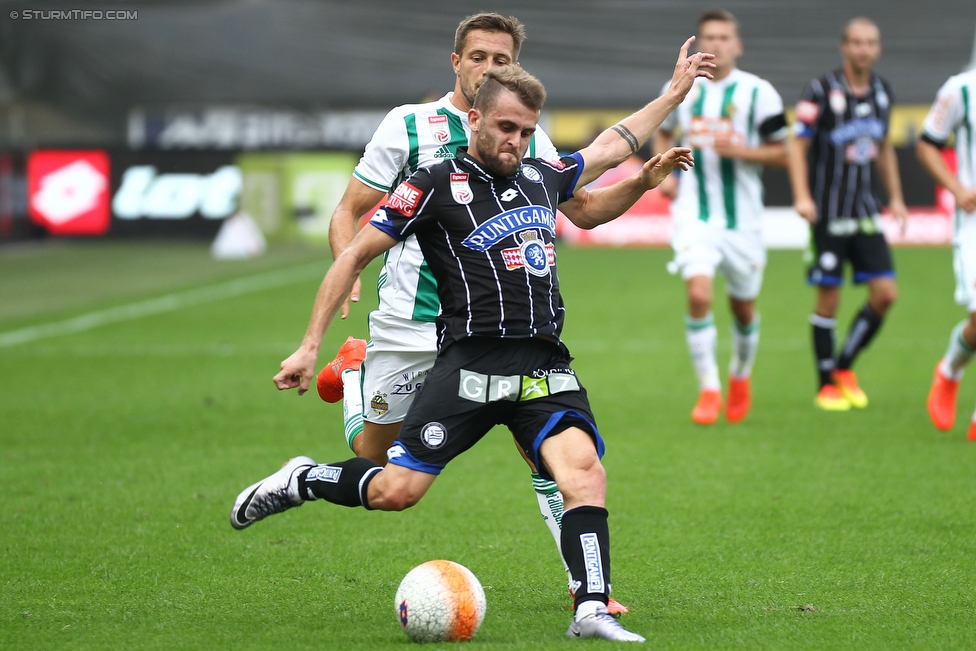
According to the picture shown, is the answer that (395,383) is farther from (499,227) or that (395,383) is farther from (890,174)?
(890,174)

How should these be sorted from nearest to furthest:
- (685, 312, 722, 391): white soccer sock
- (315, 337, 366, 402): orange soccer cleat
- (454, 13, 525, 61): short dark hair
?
(454, 13, 525, 61): short dark hair → (315, 337, 366, 402): orange soccer cleat → (685, 312, 722, 391): white soccer sock

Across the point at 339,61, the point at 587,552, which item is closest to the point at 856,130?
the point at 587,552

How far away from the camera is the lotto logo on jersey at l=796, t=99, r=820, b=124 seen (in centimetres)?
932

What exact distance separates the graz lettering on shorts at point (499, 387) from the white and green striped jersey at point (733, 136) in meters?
4.85

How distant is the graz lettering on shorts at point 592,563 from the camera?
4.27 metres

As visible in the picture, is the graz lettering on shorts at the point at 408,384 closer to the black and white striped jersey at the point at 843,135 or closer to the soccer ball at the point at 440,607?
the soccer ball at the point at 440,607

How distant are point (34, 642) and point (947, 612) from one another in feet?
9.95

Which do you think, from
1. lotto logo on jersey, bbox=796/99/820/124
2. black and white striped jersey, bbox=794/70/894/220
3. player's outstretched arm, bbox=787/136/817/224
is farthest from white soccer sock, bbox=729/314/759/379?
lotto logo on jersey, bbox=796/99/820/124

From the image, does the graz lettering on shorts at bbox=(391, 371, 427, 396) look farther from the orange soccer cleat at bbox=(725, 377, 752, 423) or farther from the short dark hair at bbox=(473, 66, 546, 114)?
the orange soccer cleat at bbox=(725, 377, 752, 423)

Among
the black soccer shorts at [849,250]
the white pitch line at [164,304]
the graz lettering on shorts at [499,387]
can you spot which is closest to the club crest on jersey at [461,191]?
the graz lettering on shorts at [499,387]

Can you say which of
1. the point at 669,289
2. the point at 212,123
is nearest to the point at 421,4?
the point at 212,123

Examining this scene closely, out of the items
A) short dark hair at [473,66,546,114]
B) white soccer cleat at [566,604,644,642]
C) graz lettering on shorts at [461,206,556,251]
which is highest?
short dark hair at [473,66,546,114]

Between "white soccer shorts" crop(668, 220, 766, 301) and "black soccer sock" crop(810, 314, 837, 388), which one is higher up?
"white soccer shorts" crop(668, 220, 766, 301)

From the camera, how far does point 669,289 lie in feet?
57.7
